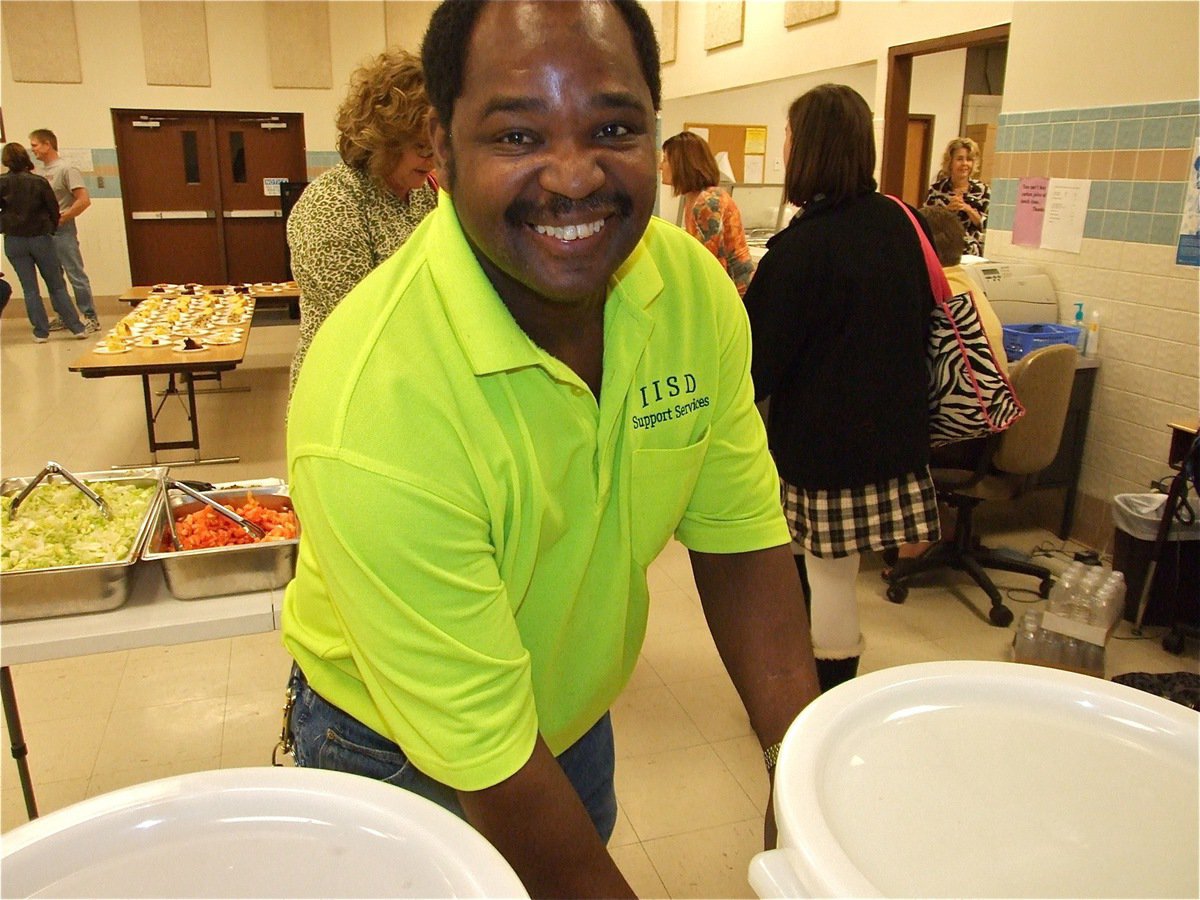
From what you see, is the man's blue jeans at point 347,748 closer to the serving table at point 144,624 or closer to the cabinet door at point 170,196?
the serving table at point 144,624

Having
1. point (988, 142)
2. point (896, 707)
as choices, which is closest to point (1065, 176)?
point (896, 707)

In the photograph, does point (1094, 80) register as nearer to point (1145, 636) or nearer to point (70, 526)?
point (1145, 636)

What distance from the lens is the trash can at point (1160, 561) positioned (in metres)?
3.28

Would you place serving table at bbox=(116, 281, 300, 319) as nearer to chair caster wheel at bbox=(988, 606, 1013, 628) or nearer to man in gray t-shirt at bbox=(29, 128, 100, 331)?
man in gray t-shirt at bbox=(29, 128, 100, 331)

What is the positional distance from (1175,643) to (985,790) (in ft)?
10.4

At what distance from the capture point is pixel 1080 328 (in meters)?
4.13

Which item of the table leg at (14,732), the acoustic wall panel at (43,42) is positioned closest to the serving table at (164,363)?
the table leg at (14,732)

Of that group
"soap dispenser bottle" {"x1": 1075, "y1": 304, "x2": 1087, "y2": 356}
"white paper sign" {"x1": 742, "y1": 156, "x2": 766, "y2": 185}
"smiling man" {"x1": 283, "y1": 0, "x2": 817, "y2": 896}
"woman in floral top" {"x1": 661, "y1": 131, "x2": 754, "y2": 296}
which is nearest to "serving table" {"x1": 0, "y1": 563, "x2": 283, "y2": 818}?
"smiling man" {"x1": 283, "y1": 0, "x2": 817, "y2": 896}

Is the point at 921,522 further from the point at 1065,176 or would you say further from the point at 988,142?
the point at 988,142

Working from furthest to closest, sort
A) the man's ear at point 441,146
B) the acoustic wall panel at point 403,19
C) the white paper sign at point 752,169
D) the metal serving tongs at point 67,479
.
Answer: the acoustic wall panel at point 403,19 < the white paper sign at point 752,169 < the metal serving tongs at point 67,479 < the man's ear at point 441,146

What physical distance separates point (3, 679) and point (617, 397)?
177 cm

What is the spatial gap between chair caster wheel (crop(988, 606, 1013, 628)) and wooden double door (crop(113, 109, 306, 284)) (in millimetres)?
9347

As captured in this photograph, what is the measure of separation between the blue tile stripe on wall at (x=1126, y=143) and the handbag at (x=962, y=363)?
1.90 meters

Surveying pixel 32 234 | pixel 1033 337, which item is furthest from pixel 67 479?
pixel 32 234
